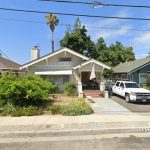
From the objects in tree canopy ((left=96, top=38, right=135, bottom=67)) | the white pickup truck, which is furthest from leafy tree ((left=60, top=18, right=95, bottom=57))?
the white pickup truck

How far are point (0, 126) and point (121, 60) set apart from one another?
4937 cm

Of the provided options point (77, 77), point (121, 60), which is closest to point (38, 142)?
point (77, 77)

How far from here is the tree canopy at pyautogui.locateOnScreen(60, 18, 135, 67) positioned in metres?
46.2

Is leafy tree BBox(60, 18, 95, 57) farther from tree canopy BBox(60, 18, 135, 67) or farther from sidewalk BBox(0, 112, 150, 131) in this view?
sidewalk BBox(0, 112, 150, 131)

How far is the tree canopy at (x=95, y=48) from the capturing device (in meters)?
46.2

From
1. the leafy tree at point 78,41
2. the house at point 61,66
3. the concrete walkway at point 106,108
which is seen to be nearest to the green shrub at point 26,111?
the concrete walkway at point 106,108

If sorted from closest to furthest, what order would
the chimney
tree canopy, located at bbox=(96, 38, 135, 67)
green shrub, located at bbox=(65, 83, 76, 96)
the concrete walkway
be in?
the concrete walkway → green shrub, located at bbox=(65, 83, 76, 96) → the chimney → tree canopy, located at bbox=(96, 38, 135, 67)

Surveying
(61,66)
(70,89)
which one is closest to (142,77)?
(61,66)

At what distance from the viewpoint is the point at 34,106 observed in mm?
16469

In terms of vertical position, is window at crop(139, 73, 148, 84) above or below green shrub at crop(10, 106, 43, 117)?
above

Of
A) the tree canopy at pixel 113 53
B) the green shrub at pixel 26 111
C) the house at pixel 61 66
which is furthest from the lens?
the tree canopy at pixel 113 53

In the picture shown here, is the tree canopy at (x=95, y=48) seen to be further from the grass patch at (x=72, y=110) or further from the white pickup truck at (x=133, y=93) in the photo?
the grass patch at (x=72, y=110)

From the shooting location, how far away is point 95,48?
5191 cm

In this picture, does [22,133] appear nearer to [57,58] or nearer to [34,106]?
[34,106]
